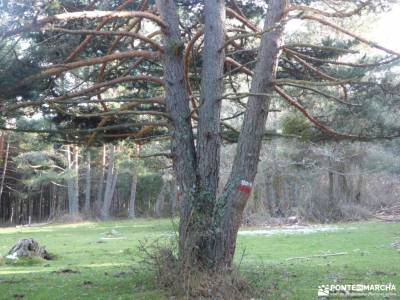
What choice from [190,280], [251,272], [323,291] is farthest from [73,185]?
[323,291]

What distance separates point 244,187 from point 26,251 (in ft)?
27.4

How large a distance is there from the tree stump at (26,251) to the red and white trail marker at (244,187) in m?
8.17

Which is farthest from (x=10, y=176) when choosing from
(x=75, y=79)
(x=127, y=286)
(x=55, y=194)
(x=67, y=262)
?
(x=127, y=286)

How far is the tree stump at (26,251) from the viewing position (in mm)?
13258

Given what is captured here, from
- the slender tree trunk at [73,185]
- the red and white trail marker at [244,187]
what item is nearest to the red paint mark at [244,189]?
the red and white trail marker at [244,187]

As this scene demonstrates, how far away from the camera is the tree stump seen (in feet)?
43.5

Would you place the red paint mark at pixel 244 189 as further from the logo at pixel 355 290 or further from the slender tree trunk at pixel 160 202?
the slender tree trunk at pixel 160 202

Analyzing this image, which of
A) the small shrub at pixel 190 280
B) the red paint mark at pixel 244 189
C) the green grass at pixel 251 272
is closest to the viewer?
the small shrub at pixel 190 280

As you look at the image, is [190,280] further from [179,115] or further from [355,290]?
[179,115]

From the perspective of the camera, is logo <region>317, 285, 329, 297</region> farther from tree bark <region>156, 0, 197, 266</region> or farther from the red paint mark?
tree bark <region>156, 0, 197, 266</region>

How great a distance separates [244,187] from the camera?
23.6ft

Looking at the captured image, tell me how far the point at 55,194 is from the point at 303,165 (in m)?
25.0

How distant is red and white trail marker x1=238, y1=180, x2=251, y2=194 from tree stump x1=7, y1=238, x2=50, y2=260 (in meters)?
8.17

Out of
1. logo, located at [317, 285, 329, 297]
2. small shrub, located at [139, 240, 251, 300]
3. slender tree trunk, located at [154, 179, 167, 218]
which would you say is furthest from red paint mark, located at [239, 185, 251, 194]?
slender tree trunk, located at [154, 179, 167, 218]
